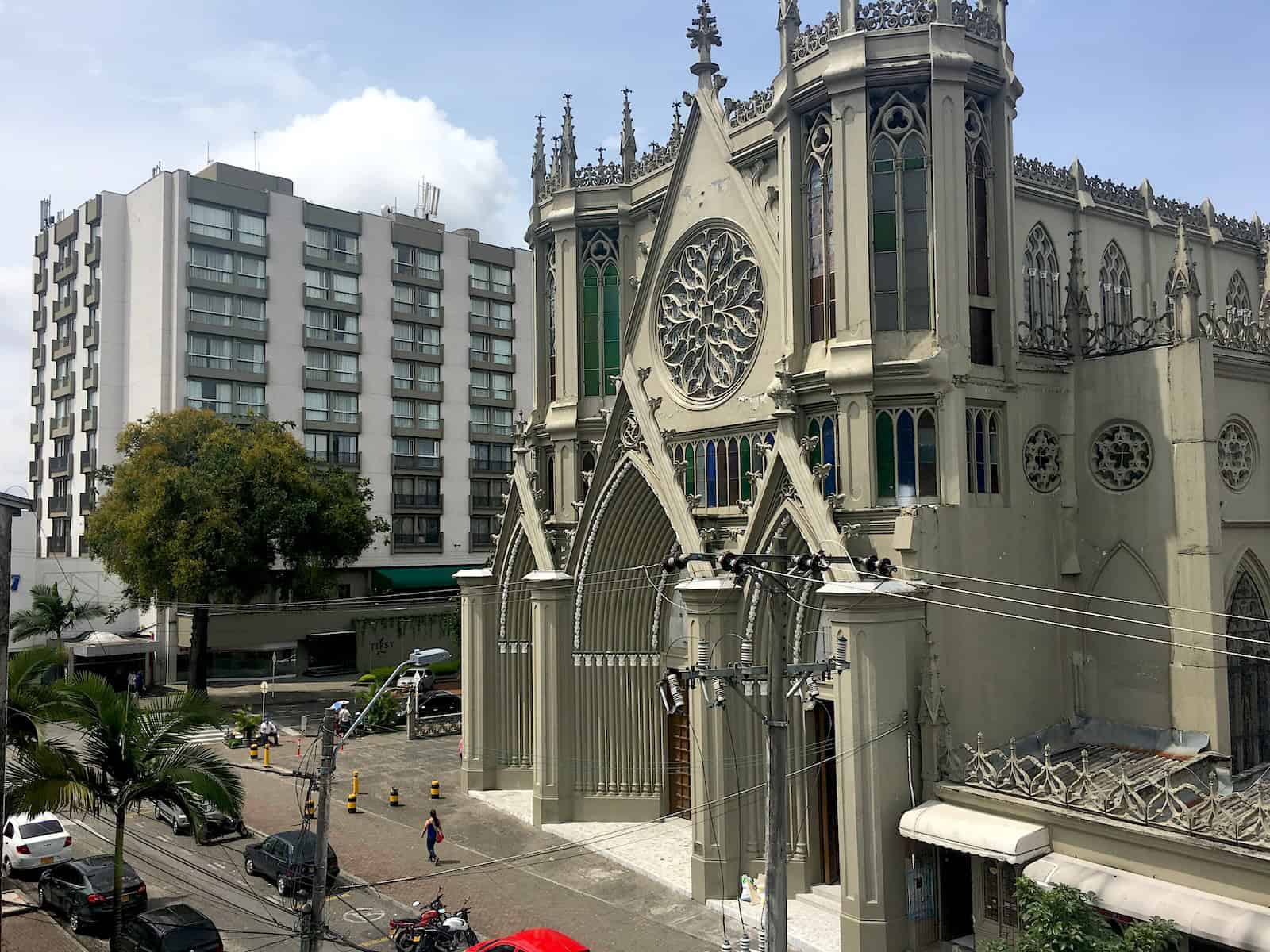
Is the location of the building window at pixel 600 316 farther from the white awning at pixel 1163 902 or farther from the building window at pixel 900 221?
the white awning at pixel 1163 902

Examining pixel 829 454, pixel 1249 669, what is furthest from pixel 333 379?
pixel 1249 669

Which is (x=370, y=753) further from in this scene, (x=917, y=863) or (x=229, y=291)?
(x=229, y=291)

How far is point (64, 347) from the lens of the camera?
64562mm

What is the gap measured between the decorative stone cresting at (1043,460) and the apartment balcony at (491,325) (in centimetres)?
5107

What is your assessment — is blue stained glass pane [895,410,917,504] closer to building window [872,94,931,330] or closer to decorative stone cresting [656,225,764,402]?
building window [872,94,931,330]

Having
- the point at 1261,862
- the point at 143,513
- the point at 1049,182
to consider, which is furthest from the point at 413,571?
the point at 1261,862

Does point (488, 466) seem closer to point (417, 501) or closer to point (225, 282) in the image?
point (417, 501)

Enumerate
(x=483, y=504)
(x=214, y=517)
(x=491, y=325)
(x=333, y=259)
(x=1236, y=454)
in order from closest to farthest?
(x=1236, y=454) < (x=214, y=517) < (x=333, y=259) < (x=483, y=504) < (x=491, y=325)

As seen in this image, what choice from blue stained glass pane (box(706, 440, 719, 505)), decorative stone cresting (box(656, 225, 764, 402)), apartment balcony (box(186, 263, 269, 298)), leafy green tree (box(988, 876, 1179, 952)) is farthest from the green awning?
leafy green tree (box(988, 876, 1179, 952))

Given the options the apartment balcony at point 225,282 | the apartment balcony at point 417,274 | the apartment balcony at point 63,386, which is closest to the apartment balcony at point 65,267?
the apartment balcony at point 63,386

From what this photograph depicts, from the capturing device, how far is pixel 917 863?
744 inches

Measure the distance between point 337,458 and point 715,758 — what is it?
4578cm

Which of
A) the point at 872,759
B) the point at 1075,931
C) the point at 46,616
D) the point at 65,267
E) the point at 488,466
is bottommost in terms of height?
the point at 1075,931

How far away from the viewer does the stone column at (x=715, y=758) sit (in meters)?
21.9
